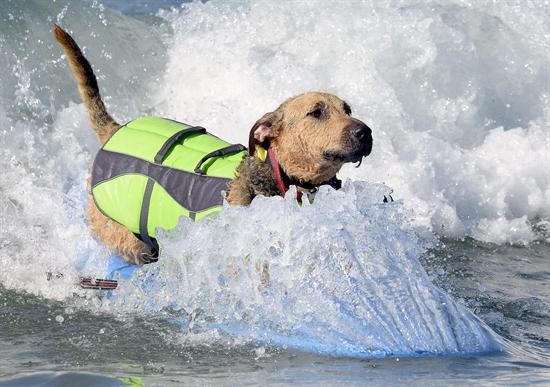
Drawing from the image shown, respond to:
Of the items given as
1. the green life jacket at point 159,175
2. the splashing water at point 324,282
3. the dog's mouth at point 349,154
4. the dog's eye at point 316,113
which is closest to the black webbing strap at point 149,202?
the green life jacket at point 159,175

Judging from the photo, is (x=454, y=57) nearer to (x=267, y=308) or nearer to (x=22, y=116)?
(x=22, y=116)

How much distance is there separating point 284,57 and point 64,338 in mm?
→ 5493

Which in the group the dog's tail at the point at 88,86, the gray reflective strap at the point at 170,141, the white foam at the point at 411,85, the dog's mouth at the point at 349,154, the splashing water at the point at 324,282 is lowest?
the splashing water at the point at 324,282

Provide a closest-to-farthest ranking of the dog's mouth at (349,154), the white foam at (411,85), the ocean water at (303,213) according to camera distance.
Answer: the ocean water at (303,213)
the dog's mouth at (349,154)
the white foam at (411,85)

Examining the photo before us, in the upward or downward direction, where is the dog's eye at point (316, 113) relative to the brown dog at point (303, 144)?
upward

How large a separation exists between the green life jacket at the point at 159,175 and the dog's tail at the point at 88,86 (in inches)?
9.7

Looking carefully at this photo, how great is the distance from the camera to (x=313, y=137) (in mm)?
5449

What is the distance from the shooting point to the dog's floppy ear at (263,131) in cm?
545

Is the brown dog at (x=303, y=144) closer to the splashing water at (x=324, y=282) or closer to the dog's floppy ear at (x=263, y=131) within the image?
the dog's floppy ear at (x=263, y=131)

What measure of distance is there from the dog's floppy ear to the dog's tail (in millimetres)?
1378

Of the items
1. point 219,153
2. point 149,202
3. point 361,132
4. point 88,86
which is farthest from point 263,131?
point 88,86

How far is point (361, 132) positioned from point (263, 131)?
57 cm

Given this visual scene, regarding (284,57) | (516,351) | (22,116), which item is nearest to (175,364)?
(516,351)

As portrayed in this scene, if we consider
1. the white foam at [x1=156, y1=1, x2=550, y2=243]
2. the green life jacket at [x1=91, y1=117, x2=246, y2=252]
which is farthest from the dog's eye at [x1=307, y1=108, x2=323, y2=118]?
the white foam at [x1=156, y1=1, x2=550, y2=243]
